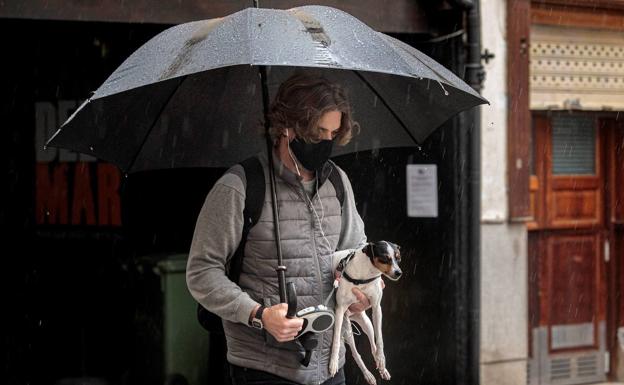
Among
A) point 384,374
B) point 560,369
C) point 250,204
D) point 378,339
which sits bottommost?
point 560,369

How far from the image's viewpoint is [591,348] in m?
8.32

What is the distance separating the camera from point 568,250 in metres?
8.22

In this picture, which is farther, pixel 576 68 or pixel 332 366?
pixel 576 68

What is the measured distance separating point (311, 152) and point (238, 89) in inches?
28.6

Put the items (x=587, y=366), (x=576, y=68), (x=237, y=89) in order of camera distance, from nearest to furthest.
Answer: (x=237, y=89) < (x=576, y=68) < (x=587, y=366)

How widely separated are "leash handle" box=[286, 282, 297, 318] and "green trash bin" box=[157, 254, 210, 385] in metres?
3.44

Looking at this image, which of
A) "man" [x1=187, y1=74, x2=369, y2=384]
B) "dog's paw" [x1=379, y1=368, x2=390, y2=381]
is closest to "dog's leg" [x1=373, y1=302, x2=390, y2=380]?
"dog's paw" [x1=379, y1=368, x2=390, y2=381]

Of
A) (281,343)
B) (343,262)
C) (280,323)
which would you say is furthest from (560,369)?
(280,323)

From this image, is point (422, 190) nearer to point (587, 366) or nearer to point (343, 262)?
point (587, 366)

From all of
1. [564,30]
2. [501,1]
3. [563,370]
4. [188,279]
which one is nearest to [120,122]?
[188,279]

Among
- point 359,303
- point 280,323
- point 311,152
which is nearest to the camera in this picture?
point 280,323

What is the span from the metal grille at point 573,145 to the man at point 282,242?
515 centimetres

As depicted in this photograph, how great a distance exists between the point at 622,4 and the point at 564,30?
550 millimetres

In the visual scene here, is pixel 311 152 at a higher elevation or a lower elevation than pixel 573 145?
lower
